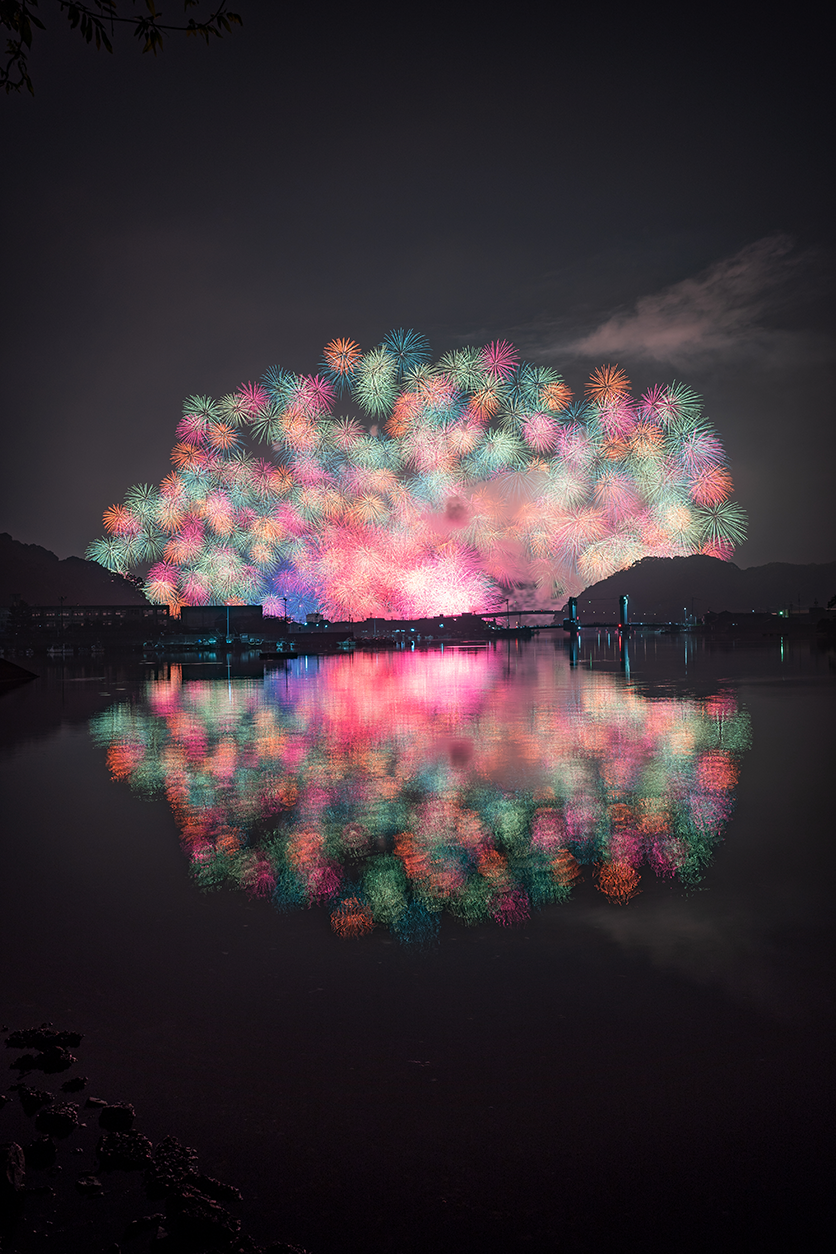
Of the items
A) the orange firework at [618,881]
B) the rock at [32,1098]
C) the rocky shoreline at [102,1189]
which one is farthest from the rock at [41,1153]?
the orange firework at [618,881]

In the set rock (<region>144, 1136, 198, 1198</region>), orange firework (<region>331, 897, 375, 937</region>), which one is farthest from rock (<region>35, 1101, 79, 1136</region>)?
orange firework (<region>331, 897, 375, 937</region>)

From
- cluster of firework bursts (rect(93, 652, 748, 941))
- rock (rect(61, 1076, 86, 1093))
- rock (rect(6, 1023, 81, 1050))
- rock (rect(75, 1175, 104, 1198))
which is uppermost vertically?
cluster of firework bursts (rect(93, 652, 748, 941))

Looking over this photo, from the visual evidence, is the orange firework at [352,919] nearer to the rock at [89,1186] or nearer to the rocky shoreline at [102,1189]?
the rocky shoreline at [102,1189]

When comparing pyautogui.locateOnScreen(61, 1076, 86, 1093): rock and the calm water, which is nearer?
the calm water

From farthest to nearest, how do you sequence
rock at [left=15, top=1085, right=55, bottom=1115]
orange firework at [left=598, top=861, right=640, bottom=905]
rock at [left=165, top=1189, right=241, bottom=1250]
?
1. orange firework at [left=598, top=861, right=640, bottom=905]
2. rock at [left=15, top=1085, right=55, bottom=1115]
3. rock at [left=165, top=1189, right=241, bottom=1250]

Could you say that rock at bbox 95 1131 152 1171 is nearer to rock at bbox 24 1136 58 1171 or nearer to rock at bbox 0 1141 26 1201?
rock at bbox 24 1136 58 1171

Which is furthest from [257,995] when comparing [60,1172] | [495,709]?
[495,709]
